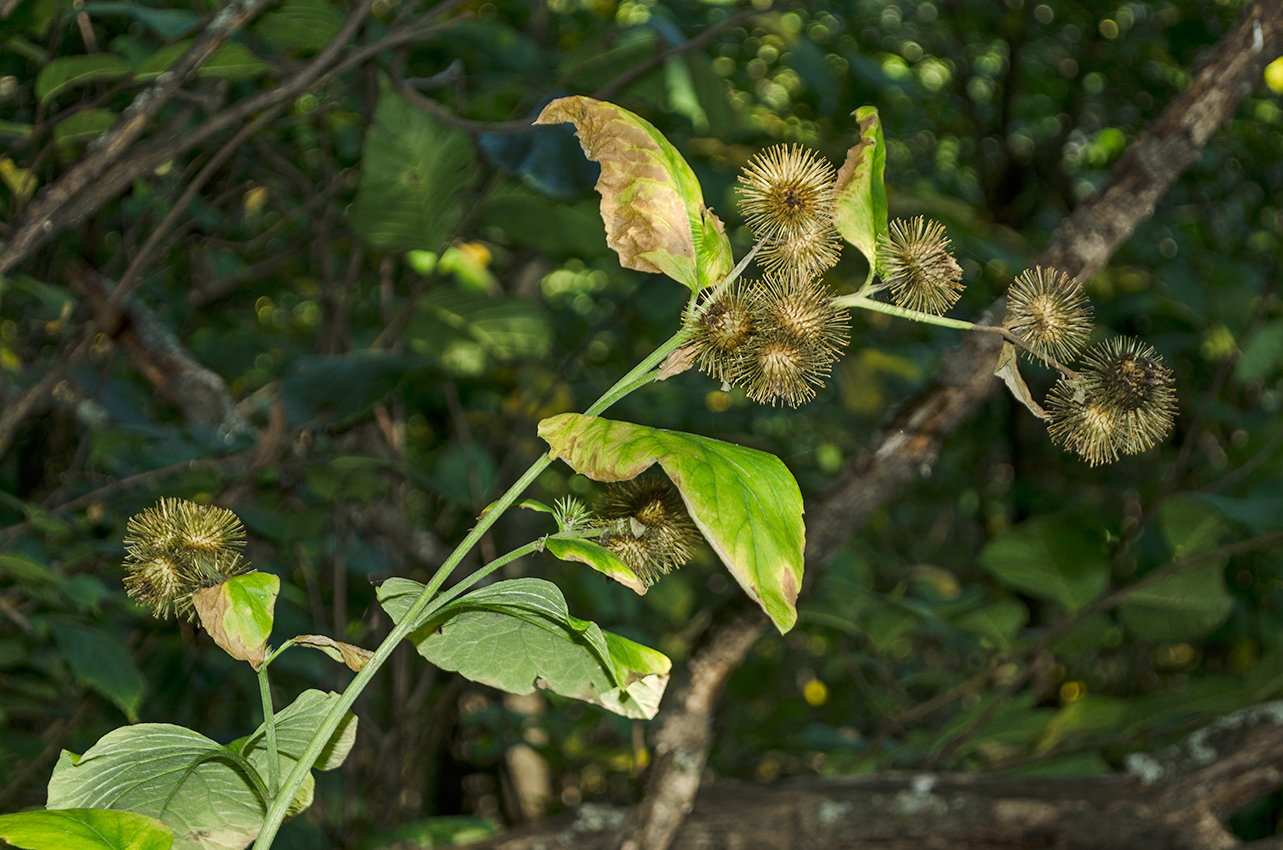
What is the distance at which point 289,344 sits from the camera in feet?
7.86

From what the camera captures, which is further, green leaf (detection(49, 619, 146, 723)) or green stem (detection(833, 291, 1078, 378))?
green leaf (detection(49, 619, 146, 723))

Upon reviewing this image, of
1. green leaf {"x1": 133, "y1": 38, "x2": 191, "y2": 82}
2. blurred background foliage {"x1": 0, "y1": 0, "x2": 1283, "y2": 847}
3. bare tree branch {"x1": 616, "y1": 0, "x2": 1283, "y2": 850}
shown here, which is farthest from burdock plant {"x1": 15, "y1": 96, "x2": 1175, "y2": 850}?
green leaf {"x1": 133, "y1": 38, "x2": 191, "y2": 82}

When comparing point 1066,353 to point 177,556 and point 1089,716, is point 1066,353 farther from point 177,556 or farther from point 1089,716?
point 1089,716

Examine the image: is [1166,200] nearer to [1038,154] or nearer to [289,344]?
[1038,154]

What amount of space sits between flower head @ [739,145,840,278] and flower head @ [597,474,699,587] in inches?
5.4

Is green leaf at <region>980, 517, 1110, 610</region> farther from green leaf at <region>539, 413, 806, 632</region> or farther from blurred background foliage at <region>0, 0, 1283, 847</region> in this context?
green leaf at <region>539, 413, 806, 632</region>

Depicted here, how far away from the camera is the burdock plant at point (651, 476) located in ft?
1.35

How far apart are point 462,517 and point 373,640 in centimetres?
62

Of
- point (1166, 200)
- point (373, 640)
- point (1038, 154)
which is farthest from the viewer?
point (1166, 200)

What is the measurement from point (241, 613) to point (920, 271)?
0.37m

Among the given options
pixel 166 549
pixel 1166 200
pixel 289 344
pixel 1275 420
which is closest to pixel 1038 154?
pixel 1166 200

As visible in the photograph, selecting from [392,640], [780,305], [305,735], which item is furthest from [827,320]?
[305,735]

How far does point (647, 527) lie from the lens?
0.50 meters

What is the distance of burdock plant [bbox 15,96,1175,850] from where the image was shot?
41cm
